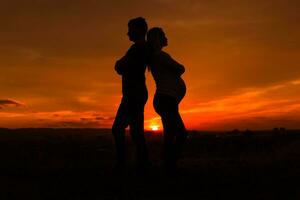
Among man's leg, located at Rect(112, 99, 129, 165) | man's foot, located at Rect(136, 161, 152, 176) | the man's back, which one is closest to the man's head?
the man's back

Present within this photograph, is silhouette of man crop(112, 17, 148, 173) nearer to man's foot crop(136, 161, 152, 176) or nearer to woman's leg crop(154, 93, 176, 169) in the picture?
man's foot crop(136, 161, 152, 176)

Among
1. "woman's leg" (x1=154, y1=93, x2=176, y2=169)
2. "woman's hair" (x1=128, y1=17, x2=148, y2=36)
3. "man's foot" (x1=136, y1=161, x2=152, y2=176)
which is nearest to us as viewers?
"man's foot" (x1=136, y1=161, x2=152, y2=176)

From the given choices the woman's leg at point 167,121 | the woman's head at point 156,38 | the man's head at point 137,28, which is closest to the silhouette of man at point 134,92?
the man's head at point 137,28

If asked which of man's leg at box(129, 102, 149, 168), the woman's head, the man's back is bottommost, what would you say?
man's leg at box(129, 102, 149, 168)

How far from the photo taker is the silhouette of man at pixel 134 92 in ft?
25.9

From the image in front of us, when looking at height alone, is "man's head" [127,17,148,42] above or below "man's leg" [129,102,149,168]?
above

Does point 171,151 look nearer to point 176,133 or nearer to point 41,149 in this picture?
point 176,133

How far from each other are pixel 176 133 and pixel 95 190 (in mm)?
2001

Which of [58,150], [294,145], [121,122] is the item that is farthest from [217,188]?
[58,150]

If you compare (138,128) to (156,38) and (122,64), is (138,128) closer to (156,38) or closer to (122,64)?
(122,64)

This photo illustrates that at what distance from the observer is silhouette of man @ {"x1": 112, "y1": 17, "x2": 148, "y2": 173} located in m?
7.89

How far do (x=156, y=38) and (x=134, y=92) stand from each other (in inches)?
37.4

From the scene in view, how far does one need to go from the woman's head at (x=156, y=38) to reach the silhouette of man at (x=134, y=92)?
111mm

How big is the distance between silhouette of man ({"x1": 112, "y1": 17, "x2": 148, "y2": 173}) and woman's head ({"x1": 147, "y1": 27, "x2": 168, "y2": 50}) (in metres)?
0.11
